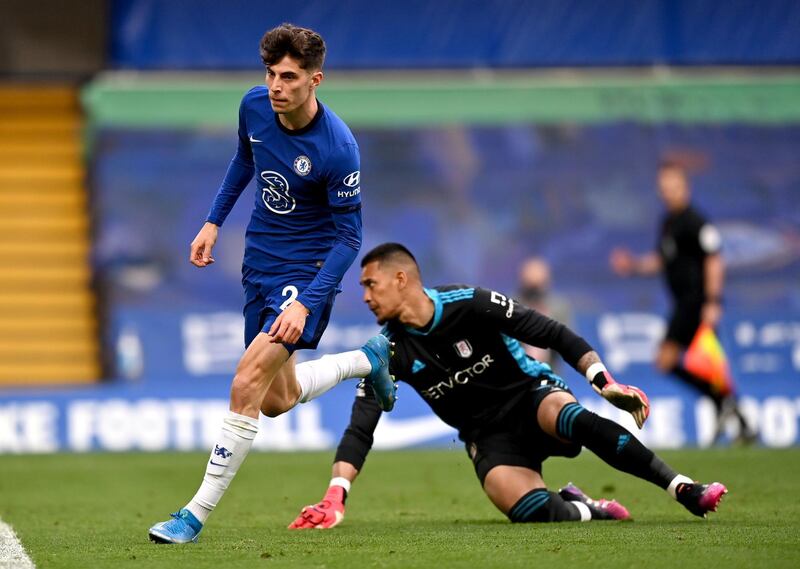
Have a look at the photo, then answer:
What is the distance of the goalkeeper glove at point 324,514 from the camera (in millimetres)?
6969

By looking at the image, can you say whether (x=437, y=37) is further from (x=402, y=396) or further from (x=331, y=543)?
(x=331, y=543)

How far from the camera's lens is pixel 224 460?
6.14 meters

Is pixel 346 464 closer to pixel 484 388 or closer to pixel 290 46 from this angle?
pixel 484 388

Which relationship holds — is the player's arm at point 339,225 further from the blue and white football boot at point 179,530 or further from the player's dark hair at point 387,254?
the blue and white football boot at point 179,530

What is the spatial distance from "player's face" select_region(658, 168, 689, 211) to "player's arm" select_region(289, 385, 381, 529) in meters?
8.01

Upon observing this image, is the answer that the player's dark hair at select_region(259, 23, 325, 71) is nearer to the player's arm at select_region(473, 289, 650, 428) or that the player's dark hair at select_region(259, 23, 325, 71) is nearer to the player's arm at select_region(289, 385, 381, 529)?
the player's arm at select_region(473, 289, 650, 428)

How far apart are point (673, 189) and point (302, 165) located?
30.9 ft

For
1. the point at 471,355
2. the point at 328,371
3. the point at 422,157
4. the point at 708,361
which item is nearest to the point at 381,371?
the point at 328,371

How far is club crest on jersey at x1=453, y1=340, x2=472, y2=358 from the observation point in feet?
23.7

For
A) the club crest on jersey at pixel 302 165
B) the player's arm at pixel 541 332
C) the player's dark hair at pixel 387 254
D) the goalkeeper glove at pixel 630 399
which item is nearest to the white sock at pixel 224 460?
the club crest on jersey at pixel 302 165

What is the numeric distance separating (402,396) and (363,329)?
1.77 m

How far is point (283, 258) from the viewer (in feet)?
21.1

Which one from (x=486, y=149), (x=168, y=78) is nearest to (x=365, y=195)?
(x=486, y=149)

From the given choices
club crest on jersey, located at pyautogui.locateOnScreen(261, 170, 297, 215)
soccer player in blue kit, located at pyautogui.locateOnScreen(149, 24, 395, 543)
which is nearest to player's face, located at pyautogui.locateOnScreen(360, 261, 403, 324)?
soccer player in blue kit, located at pyautogui.locateOnScreen(149, 24, 395, 543)
